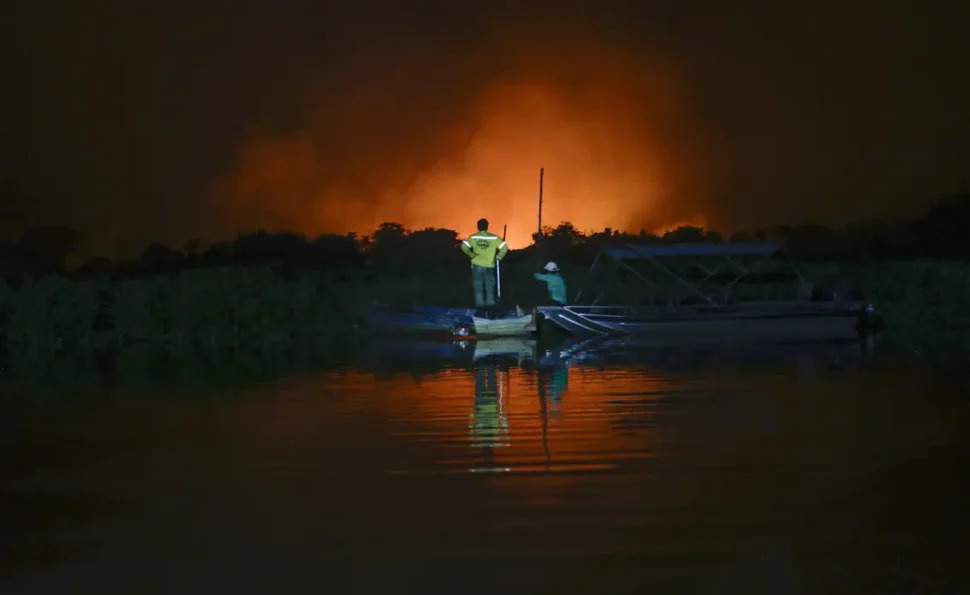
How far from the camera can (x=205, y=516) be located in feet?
22.9

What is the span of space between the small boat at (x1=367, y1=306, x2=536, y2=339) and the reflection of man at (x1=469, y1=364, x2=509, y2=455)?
21.2ft

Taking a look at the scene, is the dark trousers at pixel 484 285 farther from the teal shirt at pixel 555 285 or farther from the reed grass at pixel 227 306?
the reed grass at pixel 227 306

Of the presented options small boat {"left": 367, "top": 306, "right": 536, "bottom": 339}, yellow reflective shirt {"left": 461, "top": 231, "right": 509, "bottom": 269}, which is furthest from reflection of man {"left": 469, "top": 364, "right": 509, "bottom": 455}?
small boat {"left": 367, "top": 306, "right": 536, "bottom": 339}

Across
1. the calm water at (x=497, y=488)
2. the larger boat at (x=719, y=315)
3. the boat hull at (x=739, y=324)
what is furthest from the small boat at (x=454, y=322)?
the calm water at (x=497, y=488)

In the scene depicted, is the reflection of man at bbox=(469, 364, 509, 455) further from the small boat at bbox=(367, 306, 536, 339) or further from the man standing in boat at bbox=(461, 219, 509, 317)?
the small boat at bbox=(367, 306, 536, 339)

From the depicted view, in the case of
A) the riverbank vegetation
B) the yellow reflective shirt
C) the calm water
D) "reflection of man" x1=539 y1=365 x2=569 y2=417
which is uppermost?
the yellow reflective shirt

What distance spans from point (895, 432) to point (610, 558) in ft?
14.6

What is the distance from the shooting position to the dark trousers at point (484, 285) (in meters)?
21.1

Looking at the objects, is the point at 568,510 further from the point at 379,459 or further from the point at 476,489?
the point at 379,459

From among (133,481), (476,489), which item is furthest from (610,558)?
(133,481)

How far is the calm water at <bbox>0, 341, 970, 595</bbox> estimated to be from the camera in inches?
223

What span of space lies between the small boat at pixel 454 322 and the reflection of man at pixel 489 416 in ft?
21.2

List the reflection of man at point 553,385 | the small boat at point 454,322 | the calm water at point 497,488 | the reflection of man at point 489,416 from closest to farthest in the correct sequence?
the calm water at point 497,488
the reflection of man at point 489,416
the reflection of man at point 553,385
the small boat at point 454,322

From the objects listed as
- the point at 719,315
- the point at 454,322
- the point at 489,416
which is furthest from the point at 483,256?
the point at 489,416
